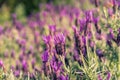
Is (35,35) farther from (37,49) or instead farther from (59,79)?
(59,79)

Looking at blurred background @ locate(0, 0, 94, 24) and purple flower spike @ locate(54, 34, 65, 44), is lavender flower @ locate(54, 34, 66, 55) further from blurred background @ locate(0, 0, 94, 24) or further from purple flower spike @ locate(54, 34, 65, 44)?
blurred background @ locate(0, 0, 94, 24)

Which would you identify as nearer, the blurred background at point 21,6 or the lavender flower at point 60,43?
the lavender flower at point 60,43

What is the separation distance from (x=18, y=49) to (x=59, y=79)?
2.79 metres

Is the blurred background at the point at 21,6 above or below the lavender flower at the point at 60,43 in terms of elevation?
below

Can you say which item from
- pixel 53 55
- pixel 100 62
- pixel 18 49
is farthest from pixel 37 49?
pixel 53 55

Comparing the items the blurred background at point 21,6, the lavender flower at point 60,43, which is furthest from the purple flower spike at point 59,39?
the blurred background at point 21,6

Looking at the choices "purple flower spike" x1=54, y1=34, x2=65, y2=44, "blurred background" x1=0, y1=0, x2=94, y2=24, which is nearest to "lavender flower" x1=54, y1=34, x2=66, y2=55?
"purple flower spike" x1=54, y1=34, x2=65, y2=44

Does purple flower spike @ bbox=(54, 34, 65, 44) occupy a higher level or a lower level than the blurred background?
higher

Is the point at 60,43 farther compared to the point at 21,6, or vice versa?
the point at 21,6

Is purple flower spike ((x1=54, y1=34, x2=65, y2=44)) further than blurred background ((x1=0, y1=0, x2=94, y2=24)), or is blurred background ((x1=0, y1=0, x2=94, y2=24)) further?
blurred background ((x1=0, y1=0, x2=94, y2=24))

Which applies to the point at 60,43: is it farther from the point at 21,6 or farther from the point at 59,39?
the point at 21,6

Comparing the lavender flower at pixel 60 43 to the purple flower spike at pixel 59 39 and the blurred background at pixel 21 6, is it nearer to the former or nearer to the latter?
the purple flower spike at pixel 59 39

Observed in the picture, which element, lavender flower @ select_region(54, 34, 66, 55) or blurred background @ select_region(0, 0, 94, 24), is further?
blurred background @ select_region(0, 0, 94, 24)

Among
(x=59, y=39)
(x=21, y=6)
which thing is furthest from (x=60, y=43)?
(x=21, y=6)
